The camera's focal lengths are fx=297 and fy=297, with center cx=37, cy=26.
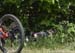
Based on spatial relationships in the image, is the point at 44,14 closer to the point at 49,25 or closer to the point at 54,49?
the point at 49,25

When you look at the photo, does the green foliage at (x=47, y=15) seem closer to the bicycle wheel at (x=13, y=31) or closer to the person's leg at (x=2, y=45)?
the bicycle wheel at (x=13, y=31)

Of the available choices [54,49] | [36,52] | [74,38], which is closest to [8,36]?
[36,52]

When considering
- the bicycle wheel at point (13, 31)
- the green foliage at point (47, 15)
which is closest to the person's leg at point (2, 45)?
the bicycle wheel at point (13, 31)

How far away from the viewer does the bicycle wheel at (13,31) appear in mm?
5293

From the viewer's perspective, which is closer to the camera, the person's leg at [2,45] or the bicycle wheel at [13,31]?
the bicycle wheel at [13,31]

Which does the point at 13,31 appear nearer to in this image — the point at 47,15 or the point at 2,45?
the point at 2,45

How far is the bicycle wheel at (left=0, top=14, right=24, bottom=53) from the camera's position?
5.29 meters

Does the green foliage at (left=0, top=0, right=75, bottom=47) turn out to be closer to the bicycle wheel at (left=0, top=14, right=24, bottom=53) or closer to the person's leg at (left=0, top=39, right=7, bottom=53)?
the bicycle wheel at (left=0, top=14, right=24, bottom=53)

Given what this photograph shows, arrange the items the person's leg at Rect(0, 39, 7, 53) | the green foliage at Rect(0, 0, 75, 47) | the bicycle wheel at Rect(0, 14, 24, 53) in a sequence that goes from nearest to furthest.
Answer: the bicycle wheel at Rect(0, 14, 24, 53) < the person's leg at Rect(0, 39, 7, 53) < the green foliage at Rect(0, 0, 75, 47)

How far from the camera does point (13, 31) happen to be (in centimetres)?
550

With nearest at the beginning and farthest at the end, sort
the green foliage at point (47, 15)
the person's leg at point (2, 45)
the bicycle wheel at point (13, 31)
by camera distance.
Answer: the bicycle wheel at point (13, 31), the person's leg at point (2, 45), the green foliage at point (47, 15)

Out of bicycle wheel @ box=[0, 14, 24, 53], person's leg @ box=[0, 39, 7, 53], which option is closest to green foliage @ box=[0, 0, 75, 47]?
bicycle wheel @ box=[0, 14, 24, 53]

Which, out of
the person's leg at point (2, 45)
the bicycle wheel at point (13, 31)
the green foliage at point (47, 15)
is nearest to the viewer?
the bicycle wheel at point (13, 31)

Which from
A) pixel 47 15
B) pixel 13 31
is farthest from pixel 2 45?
pixel 47 15
